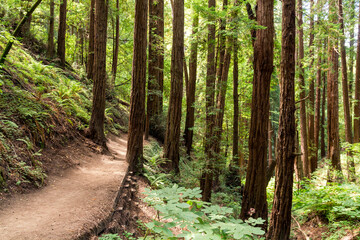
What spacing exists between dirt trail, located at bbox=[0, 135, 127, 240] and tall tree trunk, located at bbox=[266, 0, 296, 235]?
3730 mm

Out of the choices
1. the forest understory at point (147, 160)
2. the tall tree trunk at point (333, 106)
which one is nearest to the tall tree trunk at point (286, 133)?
the forest understory at point (147, 160)

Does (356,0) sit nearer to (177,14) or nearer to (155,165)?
(177,14)

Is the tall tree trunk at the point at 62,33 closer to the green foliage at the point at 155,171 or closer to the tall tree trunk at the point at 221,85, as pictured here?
the green foliage at the point at 155,171

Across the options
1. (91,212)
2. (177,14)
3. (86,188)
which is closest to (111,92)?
(177,14)

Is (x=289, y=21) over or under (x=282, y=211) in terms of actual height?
over

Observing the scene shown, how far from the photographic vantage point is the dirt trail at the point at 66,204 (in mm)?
3613

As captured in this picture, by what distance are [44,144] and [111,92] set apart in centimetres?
919

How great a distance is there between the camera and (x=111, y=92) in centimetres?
1572

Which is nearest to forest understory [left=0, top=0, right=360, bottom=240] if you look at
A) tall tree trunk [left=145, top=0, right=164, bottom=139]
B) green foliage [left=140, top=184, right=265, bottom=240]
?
green foliage [left=140, top=184, right=265, bottom=240]

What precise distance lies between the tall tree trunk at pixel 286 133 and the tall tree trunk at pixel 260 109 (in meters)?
1.03

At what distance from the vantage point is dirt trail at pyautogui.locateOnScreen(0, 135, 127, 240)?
142 inches

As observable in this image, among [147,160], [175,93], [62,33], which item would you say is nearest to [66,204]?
[147,160]

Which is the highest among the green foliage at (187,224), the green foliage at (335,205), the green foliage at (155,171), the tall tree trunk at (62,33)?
the tall tree trunk at (62,33)

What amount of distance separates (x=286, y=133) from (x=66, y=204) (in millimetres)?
4836
